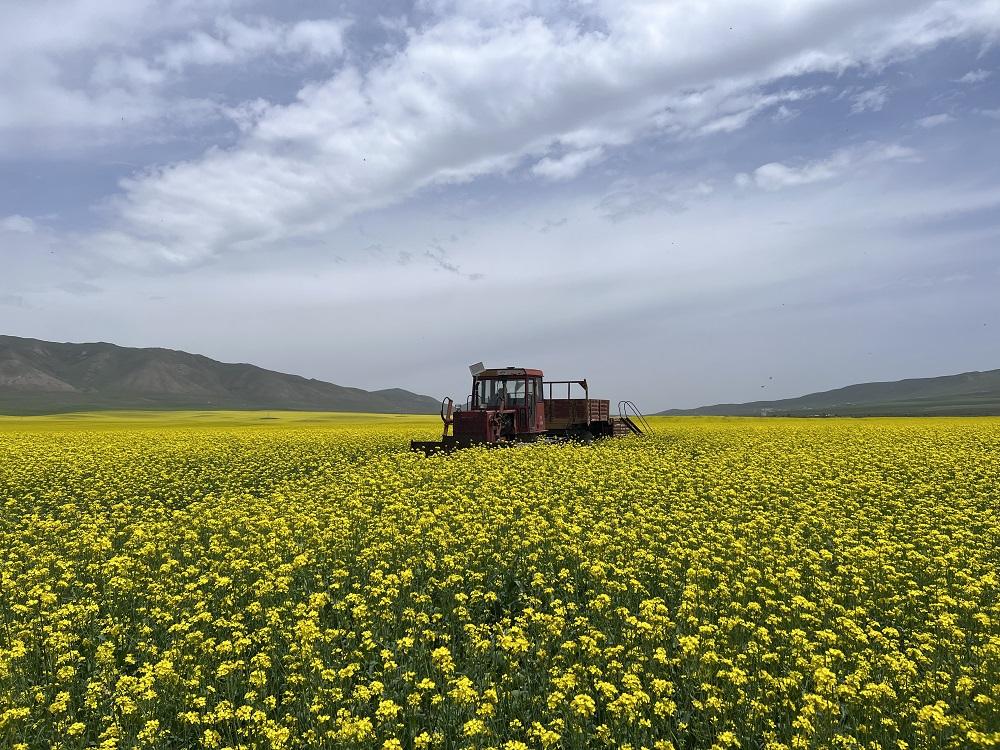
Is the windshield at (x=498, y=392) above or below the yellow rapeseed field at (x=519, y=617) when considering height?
above

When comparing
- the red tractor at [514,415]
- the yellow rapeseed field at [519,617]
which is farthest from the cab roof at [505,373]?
the yellow rapeseed field at [519,617]

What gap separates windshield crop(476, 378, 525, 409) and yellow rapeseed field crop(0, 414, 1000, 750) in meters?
10.0

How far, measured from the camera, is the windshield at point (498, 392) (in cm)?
2562

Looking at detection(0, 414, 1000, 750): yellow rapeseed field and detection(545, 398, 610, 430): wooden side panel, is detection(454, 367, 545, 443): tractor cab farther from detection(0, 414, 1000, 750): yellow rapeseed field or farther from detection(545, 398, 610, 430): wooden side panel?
detection(0, 414, 1000, 750): yellow rapeseed field

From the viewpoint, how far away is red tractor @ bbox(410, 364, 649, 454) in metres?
23.7

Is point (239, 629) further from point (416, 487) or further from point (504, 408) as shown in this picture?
point (504, 408)

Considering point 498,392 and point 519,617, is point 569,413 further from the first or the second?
point 519,617

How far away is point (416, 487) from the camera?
14844 millimetres

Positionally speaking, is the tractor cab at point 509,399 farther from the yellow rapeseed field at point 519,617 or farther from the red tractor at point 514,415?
the yellow rapeseed field at point 519,617

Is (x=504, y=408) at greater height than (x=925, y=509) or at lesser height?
greater

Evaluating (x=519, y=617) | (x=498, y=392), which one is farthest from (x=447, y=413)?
(x=519, y=617)

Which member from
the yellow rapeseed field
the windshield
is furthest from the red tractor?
the yellow rapeseed field

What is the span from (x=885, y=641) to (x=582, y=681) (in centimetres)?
327

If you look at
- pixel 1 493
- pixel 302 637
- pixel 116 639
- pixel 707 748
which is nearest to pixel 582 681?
pixel 707 748
